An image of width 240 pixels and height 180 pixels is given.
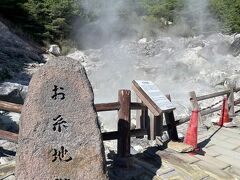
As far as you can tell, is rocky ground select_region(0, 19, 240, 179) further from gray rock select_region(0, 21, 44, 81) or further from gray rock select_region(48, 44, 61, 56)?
gray rock select_region(48, 44, 61, 56)

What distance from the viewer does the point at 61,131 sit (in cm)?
327

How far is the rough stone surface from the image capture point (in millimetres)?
3217

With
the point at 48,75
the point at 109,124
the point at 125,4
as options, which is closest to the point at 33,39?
the point at 125,4

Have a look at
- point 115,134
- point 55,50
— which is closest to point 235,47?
point 55,50

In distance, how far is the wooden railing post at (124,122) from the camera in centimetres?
428

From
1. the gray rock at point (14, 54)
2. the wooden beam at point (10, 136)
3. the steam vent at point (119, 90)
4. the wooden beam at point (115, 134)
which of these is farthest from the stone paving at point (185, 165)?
the gray rock at point (14, 54)

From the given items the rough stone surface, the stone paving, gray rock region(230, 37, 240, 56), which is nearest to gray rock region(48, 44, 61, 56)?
gray rock region(230, 37, 240, 56)

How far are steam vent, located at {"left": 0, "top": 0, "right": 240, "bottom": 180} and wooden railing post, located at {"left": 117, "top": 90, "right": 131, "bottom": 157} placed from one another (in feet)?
0.04

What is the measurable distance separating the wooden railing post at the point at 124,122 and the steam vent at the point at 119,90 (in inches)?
0.5

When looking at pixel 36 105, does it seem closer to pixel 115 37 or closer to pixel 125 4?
pixel 115 37

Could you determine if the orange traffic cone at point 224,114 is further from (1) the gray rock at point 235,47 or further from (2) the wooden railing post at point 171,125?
(1) the gray rock at point 235,47

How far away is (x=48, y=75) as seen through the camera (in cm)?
327

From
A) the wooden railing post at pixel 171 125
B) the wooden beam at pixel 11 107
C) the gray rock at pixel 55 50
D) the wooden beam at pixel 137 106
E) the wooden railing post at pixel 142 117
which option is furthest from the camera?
the gray rock at pixel 55 50

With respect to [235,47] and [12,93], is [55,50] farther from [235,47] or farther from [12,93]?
[12,93]
